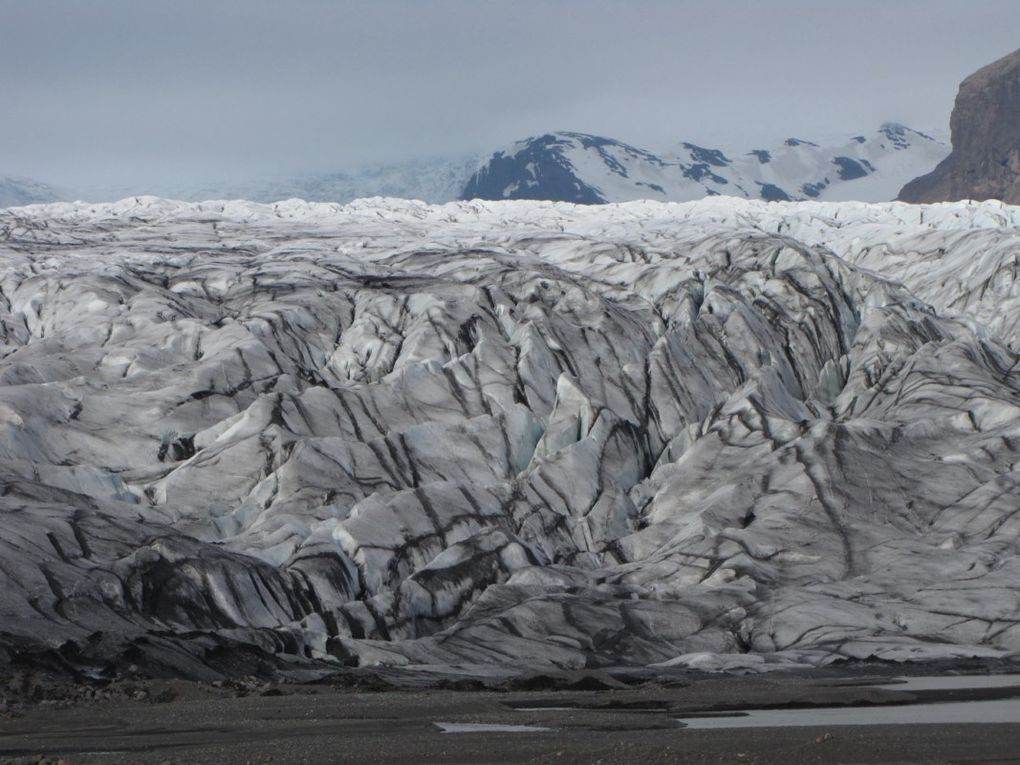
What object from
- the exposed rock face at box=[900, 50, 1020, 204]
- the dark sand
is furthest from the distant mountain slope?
the dark sand

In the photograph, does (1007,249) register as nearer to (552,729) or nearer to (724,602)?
(724,602)

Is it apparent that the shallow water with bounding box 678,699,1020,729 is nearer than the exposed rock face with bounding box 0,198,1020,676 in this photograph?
Yes

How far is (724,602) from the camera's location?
34.7 m

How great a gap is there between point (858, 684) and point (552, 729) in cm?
907

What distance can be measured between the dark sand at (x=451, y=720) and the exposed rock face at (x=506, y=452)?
3.05m

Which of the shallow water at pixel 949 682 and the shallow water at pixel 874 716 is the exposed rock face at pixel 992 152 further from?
the shallow water at pixel 874 716

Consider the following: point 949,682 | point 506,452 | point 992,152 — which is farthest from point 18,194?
point 949,682

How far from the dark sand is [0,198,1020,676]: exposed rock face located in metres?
3.05

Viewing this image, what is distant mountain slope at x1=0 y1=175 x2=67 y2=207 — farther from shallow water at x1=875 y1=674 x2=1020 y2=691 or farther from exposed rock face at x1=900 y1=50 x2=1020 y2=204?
shallow water at x1=875 y1=674 x2=1020 y2=691

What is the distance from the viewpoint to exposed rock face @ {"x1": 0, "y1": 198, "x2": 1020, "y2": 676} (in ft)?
106

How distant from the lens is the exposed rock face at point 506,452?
3228 centimetres

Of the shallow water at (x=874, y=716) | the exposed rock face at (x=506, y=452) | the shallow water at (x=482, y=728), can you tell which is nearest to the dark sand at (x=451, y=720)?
the shallow water at (x=482, y=728)

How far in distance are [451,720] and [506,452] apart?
80.7 ft

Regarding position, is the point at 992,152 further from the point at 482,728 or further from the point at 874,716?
the point at 482,728
